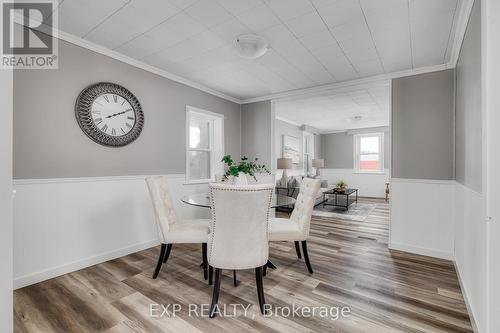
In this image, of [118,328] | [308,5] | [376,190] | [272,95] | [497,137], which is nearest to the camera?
[497,137]

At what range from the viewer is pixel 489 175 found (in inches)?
53.7

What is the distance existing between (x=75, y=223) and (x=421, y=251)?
412 cm

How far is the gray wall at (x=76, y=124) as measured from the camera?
7.27 feet

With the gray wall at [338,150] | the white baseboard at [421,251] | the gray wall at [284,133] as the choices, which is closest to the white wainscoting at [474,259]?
the white baseboard at [421,251]

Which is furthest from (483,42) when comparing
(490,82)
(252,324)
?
(252,324)

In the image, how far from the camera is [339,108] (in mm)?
5461

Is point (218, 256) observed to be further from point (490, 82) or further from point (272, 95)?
point (272, 95)

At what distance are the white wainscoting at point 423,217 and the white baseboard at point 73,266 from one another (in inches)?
134

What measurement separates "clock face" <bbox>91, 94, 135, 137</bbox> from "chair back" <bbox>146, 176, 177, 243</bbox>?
86cm

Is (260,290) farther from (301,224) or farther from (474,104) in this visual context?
(474,104)

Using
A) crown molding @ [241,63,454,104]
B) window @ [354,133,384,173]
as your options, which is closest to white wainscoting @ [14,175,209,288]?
crown molding @ [241,63,454,104]

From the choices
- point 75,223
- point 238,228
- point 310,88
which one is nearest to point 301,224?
point 238,228

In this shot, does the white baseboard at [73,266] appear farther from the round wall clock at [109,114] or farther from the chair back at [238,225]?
the chair back at [238,225]

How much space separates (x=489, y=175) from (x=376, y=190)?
712cm
